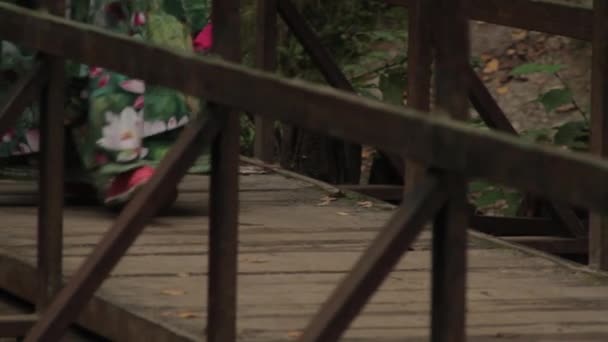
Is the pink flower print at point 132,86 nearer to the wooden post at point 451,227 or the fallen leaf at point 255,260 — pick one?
the fallen leaf at point 255,260

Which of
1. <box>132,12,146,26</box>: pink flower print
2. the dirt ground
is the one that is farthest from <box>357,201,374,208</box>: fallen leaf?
the dirt ground

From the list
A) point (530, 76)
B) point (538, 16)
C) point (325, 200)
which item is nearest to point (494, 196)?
point (325, 200)

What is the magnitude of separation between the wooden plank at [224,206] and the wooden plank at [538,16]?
2.26 m

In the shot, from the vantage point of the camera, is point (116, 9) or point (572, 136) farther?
point (572, 136)

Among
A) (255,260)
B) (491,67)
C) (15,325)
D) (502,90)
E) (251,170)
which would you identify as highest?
(491,67)

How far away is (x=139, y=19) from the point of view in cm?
599

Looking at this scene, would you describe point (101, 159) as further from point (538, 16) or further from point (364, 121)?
point (364, 121)

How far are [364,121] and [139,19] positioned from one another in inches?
97.2

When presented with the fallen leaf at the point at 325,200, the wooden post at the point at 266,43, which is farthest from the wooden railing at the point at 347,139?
the wooden post at the point at 266,43

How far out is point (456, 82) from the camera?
353cm

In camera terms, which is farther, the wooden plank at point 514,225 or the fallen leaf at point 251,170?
the wooden plank at point 514,225

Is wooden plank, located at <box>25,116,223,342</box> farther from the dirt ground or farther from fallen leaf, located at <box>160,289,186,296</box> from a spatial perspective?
the dirt ground

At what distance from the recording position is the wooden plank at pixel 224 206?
4152 millimetres

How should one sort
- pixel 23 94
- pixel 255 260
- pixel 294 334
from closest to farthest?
1. pixel 294 334
2. pixel 23 94
3. pixel 255 260
